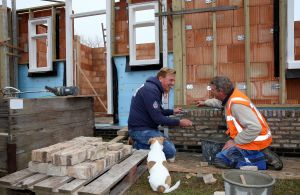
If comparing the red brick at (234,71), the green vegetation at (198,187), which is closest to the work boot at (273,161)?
the green vegetation at (198,187)

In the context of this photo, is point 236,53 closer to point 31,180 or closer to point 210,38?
point 210,38

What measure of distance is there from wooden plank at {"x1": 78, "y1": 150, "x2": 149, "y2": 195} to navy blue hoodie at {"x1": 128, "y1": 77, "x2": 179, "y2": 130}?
50cm

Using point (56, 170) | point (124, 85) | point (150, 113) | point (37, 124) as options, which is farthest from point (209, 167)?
point (124, 85)

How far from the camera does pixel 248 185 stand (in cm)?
243

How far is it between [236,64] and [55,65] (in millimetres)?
5184

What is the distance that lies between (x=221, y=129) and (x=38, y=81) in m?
5.70

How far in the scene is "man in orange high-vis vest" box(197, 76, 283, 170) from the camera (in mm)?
3703

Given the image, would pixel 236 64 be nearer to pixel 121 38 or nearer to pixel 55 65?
pixel 121 38

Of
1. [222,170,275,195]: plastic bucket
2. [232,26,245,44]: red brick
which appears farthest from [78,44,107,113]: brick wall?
[222,170,275,195]: plastic bucket

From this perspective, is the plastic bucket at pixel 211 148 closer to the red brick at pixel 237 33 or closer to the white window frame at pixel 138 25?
the red brick at pixel 237 33

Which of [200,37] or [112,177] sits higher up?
[200,37]

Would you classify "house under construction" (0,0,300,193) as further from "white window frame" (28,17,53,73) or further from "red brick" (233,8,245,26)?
"white window frame" (28,17,53,73)

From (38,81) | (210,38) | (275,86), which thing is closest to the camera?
(275,86)

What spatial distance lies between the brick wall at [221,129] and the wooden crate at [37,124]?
204 cm
